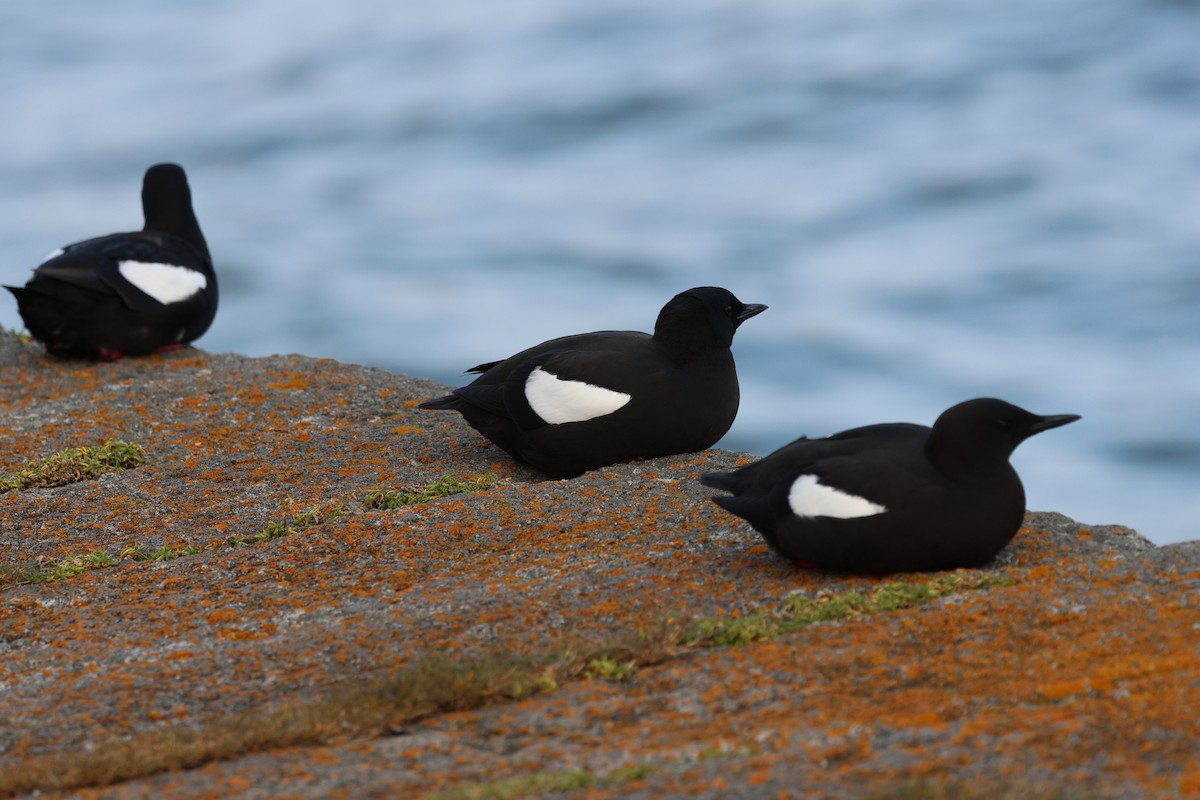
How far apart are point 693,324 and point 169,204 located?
20.2ft

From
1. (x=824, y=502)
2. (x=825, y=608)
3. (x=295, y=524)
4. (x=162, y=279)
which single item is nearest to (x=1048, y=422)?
(x=824, y=502)

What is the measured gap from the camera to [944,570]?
5.91 m

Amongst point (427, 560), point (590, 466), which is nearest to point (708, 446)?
point (590, 466)

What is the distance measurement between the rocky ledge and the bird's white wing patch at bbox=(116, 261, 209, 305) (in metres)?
3.11

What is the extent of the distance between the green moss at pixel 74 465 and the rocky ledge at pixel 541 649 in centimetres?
9

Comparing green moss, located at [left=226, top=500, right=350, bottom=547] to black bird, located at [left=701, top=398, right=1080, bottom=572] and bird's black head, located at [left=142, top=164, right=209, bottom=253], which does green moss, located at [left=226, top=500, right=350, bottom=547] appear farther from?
bird's black head, located at [left=142, top=164, right=209, bottom=253]

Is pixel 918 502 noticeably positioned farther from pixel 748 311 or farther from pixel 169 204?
pixel 169 204

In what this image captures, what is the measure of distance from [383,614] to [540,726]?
1.45 m

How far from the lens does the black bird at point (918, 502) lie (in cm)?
580

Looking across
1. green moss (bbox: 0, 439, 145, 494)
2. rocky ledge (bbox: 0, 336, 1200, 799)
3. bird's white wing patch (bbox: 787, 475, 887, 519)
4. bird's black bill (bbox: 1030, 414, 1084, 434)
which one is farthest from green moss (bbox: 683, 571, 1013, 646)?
green moss (bbox: 0, 439, 145, 494)

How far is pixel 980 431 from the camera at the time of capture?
5.91m

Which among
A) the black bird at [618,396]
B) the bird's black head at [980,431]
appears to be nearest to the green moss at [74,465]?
the black bird at [618,396]

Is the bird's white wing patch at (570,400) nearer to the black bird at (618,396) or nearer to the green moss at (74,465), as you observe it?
the black bird at (618,396)

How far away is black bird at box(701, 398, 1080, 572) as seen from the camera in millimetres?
5797
